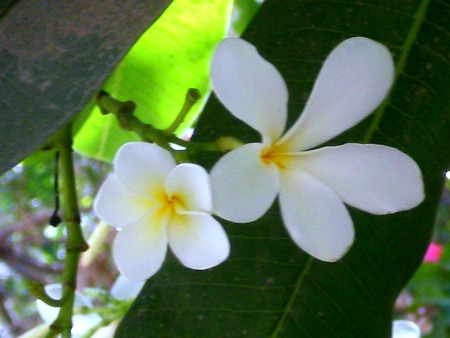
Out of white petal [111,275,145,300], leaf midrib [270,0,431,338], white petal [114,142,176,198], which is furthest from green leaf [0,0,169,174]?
white petal [111,275,145,300]

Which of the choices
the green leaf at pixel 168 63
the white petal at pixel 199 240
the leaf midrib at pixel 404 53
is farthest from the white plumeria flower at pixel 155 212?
the green leaf at pixel 168 63

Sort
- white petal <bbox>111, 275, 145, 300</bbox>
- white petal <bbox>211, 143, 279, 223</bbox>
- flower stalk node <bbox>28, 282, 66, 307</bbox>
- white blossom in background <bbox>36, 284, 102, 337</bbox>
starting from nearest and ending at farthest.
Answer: white petal <bbox>211, 143, 279, 223</bbox> → flower stalk node <bbox>28, 282, 66, 307</bbox> → white blossom in background <bbox>36, 284, 102, 337</bbox> → white petal <bbox>111, 275, 145, 300</bbox>

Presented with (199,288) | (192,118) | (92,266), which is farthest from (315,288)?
(92,266)

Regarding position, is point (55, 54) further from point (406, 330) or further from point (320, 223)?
point (406, 330)

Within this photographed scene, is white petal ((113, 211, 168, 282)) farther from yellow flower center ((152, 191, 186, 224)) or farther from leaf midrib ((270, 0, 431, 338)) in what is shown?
leaf midrib ((270, 0, 431, 338))

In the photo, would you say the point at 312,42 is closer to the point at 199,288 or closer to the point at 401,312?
the point at 199,288

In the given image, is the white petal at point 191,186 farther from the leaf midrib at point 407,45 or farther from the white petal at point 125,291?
the white petal at point 125,291

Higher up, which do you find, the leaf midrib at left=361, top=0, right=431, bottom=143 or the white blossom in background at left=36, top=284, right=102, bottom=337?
the leaf midrib at left=361, top=0, right=431, bottom=143
